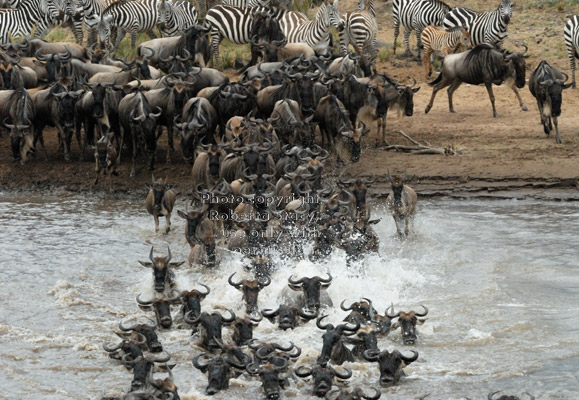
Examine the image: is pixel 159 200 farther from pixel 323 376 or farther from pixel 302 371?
pixel 323 376

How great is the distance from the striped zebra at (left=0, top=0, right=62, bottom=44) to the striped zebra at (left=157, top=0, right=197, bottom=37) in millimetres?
2656

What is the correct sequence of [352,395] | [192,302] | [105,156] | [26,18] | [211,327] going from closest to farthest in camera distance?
[352,395]
[211,327]
[192,302]
[105,156]
[26,18]

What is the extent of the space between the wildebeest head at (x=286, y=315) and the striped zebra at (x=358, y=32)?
42.2 ft

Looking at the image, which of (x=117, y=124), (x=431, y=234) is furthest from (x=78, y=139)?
(x=431, y=234)

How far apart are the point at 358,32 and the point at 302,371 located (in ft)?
48.2

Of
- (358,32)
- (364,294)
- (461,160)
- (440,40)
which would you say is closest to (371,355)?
(364,294)

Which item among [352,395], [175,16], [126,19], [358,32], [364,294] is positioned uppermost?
[358,32]

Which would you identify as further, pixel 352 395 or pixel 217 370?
pixel 217 370

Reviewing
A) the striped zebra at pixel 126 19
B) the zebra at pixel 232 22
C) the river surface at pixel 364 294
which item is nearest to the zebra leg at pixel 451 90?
the river surface at pixel 364 294

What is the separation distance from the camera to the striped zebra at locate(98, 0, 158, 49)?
2579cm

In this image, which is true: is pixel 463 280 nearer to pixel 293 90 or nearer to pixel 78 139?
pixel 293 90

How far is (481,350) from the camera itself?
38.5 ft

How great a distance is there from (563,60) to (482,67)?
12.9 feet

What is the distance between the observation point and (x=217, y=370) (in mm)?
10703
